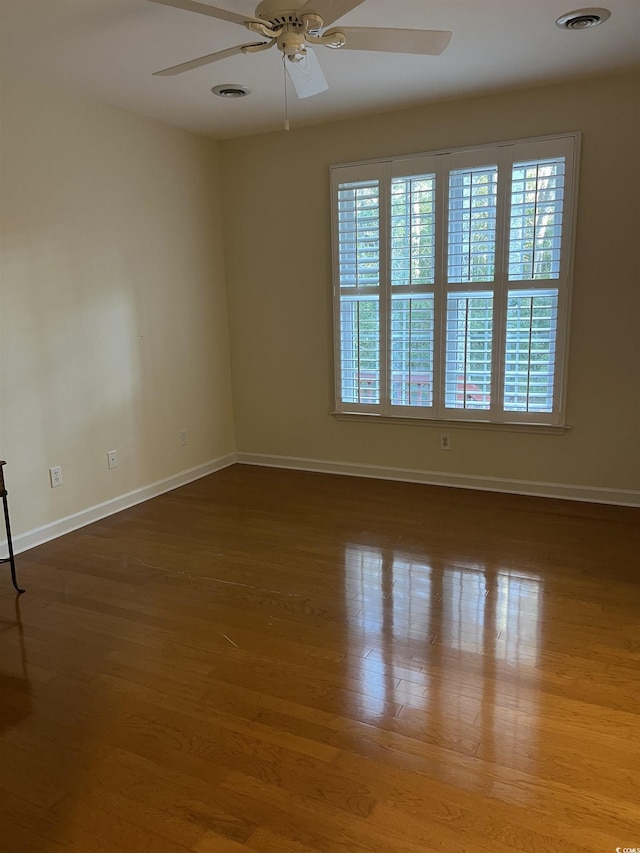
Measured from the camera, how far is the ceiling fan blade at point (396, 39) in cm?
228

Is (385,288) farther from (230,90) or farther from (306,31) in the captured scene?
(306,31)

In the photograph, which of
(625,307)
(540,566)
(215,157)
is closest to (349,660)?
(540,566)

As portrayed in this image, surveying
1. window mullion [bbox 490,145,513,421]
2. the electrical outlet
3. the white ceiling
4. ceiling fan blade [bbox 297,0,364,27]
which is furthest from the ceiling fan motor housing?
the electrical outlet

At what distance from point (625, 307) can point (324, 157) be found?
2.34 meters

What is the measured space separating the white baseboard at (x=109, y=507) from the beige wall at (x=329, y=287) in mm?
488

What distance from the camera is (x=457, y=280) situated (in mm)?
4117

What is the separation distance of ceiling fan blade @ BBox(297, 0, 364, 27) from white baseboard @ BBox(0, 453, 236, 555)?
9.82ft

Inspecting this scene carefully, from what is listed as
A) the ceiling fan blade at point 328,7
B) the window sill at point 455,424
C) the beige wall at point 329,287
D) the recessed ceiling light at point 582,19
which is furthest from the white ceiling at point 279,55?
the window sill at point 455,424

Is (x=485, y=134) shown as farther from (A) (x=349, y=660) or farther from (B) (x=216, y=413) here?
(A) (x=349, y=660)

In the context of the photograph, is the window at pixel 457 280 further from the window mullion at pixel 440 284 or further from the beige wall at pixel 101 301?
the beige wall at pixel 101 301

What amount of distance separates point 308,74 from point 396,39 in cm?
55

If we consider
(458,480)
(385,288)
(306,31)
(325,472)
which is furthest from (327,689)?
(385,288)

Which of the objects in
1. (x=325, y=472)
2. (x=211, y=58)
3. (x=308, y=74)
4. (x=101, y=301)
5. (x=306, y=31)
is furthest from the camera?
(x=325, y=472)

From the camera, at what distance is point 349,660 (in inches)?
91.7
